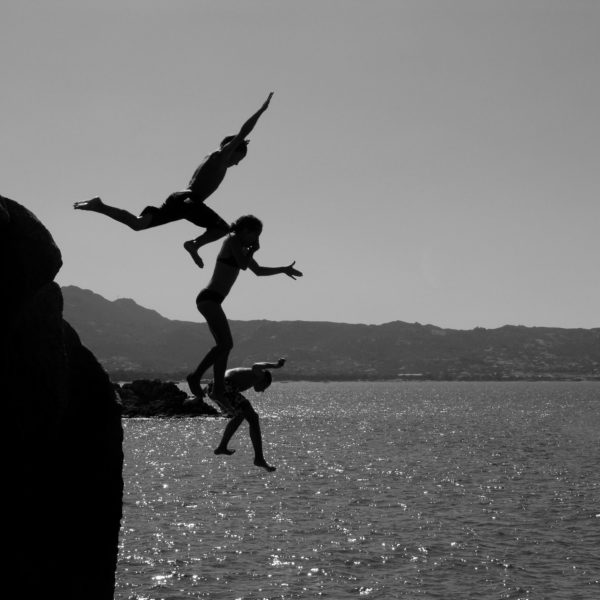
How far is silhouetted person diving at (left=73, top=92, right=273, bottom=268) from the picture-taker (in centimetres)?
1042

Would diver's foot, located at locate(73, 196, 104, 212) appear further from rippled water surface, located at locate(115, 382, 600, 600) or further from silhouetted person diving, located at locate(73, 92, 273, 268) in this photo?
rippled water surface, located at locate(115, 382, 600, 600)

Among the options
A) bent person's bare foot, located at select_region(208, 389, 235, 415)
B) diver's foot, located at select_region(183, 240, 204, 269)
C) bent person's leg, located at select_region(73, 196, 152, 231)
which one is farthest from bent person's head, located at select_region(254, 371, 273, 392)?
bent person's leg, located at select_region(73, 196, 152, 231)

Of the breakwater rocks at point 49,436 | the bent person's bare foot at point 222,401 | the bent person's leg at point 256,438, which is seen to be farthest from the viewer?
the breakwater rocks at point 49,436

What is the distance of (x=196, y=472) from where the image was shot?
292 feet

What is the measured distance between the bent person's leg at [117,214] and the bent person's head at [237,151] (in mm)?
1304

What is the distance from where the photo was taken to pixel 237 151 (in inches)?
423

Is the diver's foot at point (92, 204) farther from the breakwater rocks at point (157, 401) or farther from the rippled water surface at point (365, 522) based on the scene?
the breakwater rocks at point (157, 401)

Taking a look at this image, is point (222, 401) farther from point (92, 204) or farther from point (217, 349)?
point (92, 204)

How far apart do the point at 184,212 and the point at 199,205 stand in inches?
8.3

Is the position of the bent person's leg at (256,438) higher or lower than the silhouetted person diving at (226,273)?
lower

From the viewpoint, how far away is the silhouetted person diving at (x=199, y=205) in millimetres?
10422

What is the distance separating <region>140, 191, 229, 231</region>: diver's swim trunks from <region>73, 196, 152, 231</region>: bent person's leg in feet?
0.33

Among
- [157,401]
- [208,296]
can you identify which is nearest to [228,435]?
[208,296]

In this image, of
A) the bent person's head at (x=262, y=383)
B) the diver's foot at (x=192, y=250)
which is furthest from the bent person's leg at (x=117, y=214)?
the bent person's head at (x=262, y=383)
